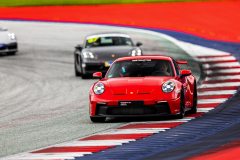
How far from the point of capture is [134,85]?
30.9 feet

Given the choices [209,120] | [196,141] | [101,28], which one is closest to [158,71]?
[209,120]

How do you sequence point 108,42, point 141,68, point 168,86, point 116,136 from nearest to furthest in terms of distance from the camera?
point 116,136, point 168,86, point 141,68, point 108,42

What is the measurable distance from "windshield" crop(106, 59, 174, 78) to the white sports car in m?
12.9

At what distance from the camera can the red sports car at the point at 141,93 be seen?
9180 millimetres

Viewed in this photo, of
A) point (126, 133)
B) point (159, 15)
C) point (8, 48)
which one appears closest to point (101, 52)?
point (8, 48)

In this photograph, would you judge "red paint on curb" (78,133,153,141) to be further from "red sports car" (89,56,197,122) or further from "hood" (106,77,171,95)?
"hood" (106,77,171,95)

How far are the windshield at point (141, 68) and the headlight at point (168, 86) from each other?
64 cm

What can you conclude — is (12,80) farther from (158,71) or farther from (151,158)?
(151,158)

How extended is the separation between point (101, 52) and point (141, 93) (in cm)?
800

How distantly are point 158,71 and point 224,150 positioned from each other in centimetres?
338

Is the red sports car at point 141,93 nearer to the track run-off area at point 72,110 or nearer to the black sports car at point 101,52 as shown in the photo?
the track run-off area at point 72,110

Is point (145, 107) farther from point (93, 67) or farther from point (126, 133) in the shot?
point (93, 67)

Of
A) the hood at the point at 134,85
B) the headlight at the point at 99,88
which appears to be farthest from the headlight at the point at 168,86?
the headlight at the point at 99,88

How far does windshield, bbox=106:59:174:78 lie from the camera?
10125 mm
